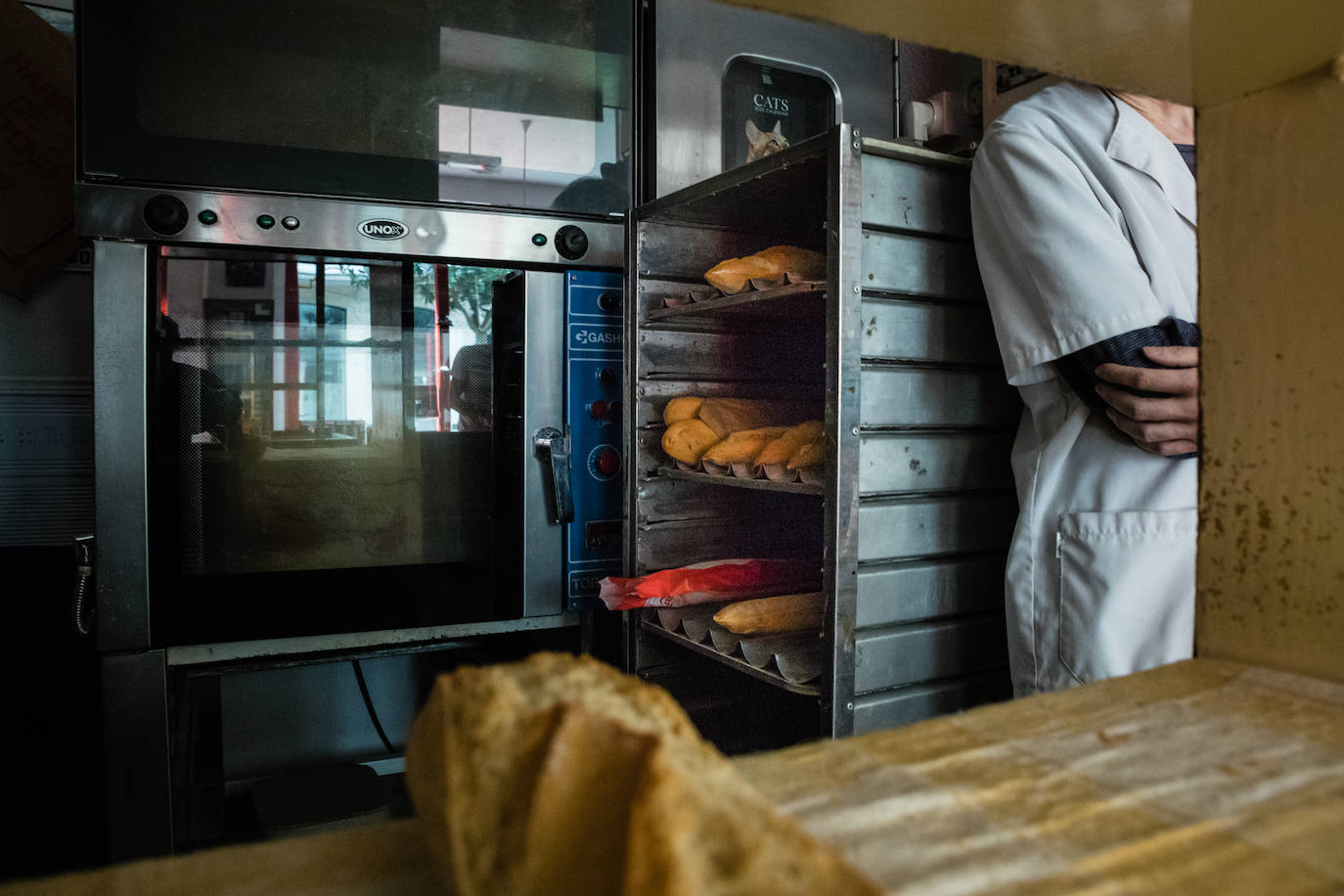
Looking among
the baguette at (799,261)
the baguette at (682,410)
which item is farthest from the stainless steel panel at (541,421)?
the baguette at (799,261)

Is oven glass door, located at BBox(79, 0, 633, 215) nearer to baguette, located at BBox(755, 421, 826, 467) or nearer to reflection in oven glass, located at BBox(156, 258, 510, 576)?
reflection in oven glass, located at BBox(156, 258, 510, 576)

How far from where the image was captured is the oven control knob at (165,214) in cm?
176

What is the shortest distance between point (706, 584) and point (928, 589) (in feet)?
1.62

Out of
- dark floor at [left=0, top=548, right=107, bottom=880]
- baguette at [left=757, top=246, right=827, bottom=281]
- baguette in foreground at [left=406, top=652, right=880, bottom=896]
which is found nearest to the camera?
baguette in foreground at [left=406, top=652, right=880, bottom=896]

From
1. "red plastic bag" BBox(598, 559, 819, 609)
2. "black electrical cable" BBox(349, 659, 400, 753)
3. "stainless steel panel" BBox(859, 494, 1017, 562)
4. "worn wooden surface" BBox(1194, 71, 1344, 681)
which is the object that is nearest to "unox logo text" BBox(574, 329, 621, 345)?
"red plastic bag" BBox(598, 559, 819, 609)

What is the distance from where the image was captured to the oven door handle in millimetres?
2053

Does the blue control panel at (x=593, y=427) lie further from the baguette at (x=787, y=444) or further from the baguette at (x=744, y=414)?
the baguette at (x=787, y=444)

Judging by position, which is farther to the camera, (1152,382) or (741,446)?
(741,446)

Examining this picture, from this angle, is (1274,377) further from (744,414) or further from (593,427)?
(593,427)

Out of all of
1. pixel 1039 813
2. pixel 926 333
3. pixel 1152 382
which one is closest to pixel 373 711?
pixel 926 333

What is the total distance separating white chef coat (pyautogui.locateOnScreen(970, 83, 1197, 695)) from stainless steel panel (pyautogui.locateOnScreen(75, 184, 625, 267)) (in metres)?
0.94

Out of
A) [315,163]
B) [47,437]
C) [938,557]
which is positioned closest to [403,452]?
[315,163]

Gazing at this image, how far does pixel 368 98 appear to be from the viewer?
1930 millimetres

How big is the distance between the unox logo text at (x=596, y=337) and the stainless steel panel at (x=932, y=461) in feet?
2.50
